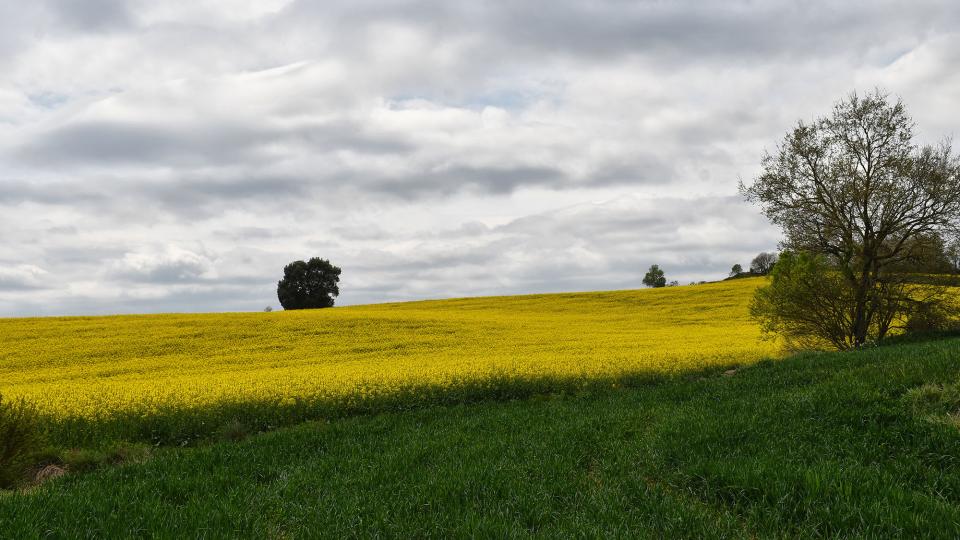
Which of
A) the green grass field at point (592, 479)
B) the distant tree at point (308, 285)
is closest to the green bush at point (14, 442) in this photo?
the green grass field at point (592, 479)

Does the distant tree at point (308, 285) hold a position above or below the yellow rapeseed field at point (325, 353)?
above

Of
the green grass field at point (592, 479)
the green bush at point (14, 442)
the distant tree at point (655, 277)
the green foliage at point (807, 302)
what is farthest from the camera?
the distant tree at point (655, 277)

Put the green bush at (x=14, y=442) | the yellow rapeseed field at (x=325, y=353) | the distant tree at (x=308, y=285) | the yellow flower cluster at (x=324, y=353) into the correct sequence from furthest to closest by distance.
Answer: the distant tree at (x=308, y=285) < the yellow flower cluster at (x=324, y=353) < the yellow rapeseed field at (x=325, y=353) < the green bush at (x=14, y=442)

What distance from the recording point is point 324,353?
96.5 feet

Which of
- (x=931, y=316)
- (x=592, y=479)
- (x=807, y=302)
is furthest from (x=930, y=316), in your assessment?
(x=592, y=479)

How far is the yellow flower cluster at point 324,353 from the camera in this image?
17.6m

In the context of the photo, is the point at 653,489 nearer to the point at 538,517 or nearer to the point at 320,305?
the point at 538,517

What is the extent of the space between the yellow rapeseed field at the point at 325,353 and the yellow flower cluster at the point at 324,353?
6 centimetres

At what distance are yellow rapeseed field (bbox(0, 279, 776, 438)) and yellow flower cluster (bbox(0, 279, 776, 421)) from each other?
65 millimetres

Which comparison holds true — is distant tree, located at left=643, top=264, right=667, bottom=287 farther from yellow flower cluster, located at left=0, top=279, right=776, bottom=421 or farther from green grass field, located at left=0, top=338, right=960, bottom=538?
green grass field, located at left=0, top=338, right=960, bottom=538

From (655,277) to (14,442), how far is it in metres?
122

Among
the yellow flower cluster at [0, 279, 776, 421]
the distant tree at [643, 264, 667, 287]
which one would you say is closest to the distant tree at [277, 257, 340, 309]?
the yellow flower cluster at [0, 279, 776, 421]

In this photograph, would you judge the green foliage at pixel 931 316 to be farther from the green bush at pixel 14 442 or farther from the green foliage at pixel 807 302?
the green bush at pixel 14 442

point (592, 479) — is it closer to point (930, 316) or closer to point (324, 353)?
point (324, 353)
